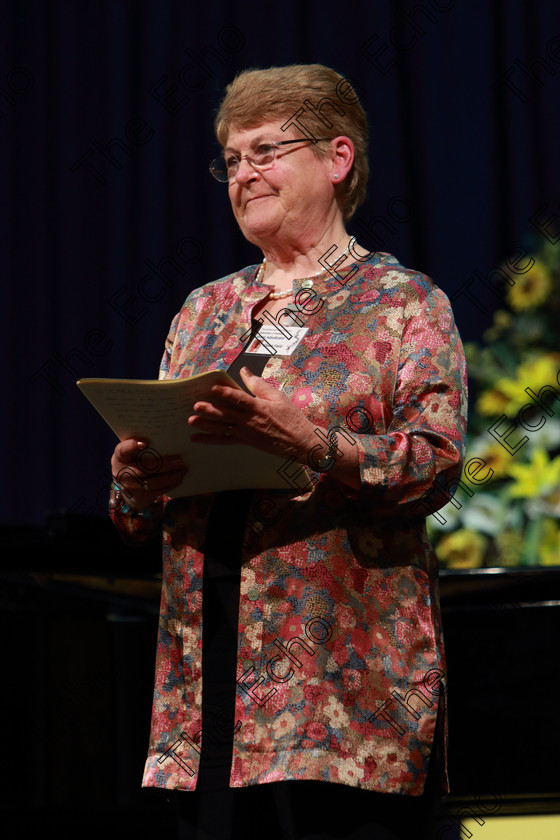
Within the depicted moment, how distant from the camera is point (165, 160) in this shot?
3686 millimetres

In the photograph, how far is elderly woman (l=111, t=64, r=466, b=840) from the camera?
1.34 m

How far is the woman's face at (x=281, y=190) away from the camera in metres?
1.62

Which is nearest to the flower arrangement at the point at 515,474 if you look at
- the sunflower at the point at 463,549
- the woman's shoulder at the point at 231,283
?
the sunflower at the point at 463,549

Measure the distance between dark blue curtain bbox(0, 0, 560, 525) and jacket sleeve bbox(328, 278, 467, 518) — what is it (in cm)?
209

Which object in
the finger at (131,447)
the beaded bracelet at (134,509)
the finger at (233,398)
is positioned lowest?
the beaded bracelet at (134,509)

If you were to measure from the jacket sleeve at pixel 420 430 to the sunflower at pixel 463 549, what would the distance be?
1476 millimetres

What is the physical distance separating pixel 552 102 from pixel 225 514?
8.60 feet

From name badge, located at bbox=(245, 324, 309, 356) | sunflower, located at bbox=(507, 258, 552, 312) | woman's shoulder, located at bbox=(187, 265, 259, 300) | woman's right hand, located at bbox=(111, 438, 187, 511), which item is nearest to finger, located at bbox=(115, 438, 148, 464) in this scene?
woman's right hand, located at bbox=(111, 438, 187, 511)

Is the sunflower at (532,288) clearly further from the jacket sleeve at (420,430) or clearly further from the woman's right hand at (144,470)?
the woman's right hand at (144,470)

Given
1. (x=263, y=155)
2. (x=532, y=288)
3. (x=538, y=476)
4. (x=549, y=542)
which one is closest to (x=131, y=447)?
(x=263, y=155)

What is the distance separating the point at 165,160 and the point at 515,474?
1.70m

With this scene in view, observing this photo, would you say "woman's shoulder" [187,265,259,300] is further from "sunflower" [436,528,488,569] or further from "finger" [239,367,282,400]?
"sunflower" [436,528,488,569]

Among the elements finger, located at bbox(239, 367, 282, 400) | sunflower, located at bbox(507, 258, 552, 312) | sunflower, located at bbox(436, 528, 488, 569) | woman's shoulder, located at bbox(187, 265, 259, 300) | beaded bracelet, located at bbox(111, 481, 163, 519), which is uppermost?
sunflower, located at bbox(507, 258, 552, 312)

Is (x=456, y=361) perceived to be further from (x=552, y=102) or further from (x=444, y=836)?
(x=552, y=102)
